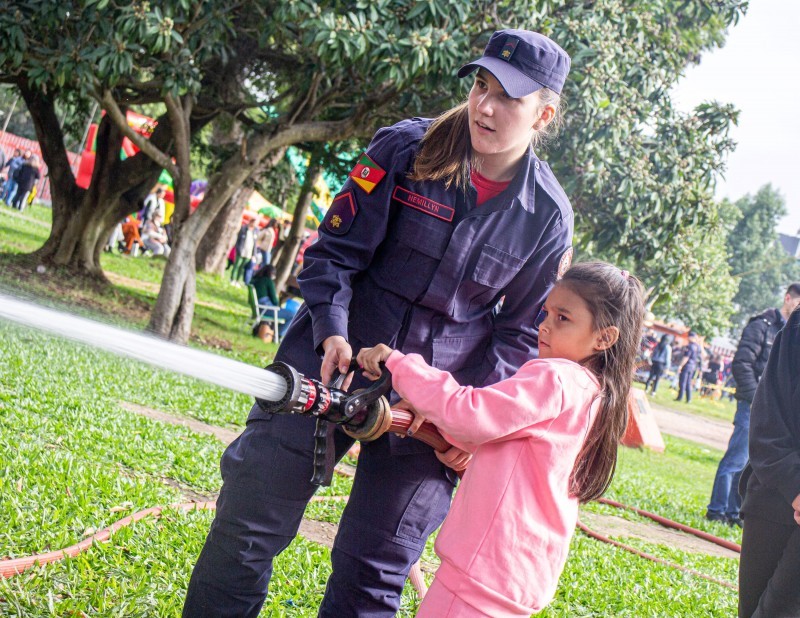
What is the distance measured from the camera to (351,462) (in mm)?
7520

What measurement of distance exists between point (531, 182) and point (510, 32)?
47cm

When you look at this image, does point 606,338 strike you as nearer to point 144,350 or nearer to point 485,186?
point 485,186

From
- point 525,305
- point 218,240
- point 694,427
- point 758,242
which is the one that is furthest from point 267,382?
point 758,242

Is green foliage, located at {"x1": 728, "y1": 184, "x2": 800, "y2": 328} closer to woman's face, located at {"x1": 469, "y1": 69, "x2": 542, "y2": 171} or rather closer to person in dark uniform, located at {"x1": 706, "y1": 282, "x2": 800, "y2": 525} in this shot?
person in dark uniform, located at {"x1": 706, "y1": 282, "x2": 800, "y2": 525}

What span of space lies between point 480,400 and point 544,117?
100cm

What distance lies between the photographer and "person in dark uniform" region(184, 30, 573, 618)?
104 inches

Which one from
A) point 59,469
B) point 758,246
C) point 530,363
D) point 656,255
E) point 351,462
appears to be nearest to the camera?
point 530,363

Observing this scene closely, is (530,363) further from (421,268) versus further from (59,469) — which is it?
(59,469)

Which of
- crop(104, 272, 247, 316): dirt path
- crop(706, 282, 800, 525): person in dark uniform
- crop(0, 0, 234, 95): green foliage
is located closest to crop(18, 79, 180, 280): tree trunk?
crop(104, 272, 247, 316): dirt path

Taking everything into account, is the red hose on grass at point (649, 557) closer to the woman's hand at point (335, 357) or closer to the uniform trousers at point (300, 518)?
the uniform trousers at point (300, 518)

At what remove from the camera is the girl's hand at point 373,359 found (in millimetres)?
2537

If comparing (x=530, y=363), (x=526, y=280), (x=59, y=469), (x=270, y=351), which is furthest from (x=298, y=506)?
(x=270, y=351)

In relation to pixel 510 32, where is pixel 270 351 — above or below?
below

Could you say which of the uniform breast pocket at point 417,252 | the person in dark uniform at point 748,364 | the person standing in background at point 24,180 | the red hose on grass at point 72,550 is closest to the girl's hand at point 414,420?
the uniform breast pocket at point 417,252
